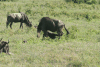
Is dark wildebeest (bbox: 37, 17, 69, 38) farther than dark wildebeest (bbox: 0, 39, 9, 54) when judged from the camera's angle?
Yes

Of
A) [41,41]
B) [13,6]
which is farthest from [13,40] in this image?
[13,6]

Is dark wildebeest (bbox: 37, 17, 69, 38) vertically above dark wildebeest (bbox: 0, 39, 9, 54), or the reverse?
dark wildebeest (bbox: 37, 17, 69, 38)

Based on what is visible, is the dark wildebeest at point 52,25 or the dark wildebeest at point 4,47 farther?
the dark wildebeest at point 52,25

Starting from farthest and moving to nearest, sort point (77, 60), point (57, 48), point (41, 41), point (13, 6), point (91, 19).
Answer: point (13, 6) → point (91, 19) → point (41, 41) → point (57, 48) → point (77, 60)

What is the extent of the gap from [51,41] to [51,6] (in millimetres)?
15663

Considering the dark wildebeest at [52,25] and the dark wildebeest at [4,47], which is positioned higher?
the dark wildebeest at [52,25]

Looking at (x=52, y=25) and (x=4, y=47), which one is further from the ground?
(x=52, y=25)

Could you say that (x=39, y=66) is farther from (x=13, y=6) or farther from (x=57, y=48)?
(x=13, y=6)

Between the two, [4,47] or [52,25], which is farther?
[52,25]

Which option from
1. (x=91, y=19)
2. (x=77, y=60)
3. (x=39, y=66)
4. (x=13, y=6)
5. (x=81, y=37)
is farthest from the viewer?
(x=13, y=6)

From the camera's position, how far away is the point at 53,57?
326 inches

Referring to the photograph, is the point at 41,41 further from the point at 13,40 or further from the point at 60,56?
the point at 60,56

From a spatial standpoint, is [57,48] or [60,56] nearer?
[60,56]

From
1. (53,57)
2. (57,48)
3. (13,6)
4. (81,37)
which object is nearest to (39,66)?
(53,57)
